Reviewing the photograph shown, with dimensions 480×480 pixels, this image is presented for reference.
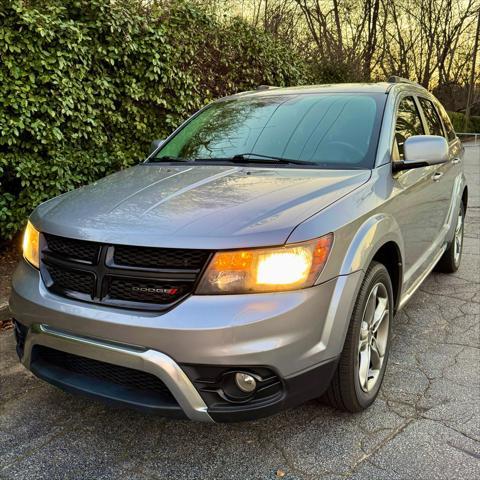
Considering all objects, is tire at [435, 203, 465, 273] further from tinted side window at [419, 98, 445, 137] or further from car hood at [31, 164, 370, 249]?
car hood at [31, 164, 370, 249]

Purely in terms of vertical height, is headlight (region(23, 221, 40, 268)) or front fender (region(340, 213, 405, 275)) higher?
front fender (region(340, 213, 405, 275))

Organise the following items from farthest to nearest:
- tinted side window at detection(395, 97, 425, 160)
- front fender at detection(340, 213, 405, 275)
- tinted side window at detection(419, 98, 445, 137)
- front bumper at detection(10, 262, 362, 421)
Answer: tinted side window at detection(419, 98, 445, 137) → tinted side window at detection(395, 97, 425, 160) → front fender at detection(340, 213, 405, 275) → front bumper at detection(10, 262, 362, 421)

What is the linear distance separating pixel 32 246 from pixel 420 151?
2.19 m

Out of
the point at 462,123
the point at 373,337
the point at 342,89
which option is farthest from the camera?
the point at 462,123

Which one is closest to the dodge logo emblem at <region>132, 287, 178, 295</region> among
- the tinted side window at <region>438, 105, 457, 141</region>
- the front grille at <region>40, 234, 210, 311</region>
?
the front grille at <region>40, 234, 210, 311</region>

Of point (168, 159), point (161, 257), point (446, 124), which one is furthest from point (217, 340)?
point (446, 124)

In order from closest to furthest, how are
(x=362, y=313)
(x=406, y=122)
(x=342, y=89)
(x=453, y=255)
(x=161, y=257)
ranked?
(x=161, y=257)
(x=362, y=313)
(x=406, y=122)
(x=342, y=89)
(x=453, y=255)

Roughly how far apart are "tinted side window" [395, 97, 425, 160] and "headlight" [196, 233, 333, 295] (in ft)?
4.86

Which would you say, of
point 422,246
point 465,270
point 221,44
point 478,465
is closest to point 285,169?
point 422,246

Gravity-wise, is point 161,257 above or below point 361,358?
above

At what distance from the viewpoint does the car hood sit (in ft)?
6.80

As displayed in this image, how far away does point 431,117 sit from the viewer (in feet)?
14.1

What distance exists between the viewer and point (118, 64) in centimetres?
549

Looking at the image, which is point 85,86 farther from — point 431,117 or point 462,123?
point 462,123
